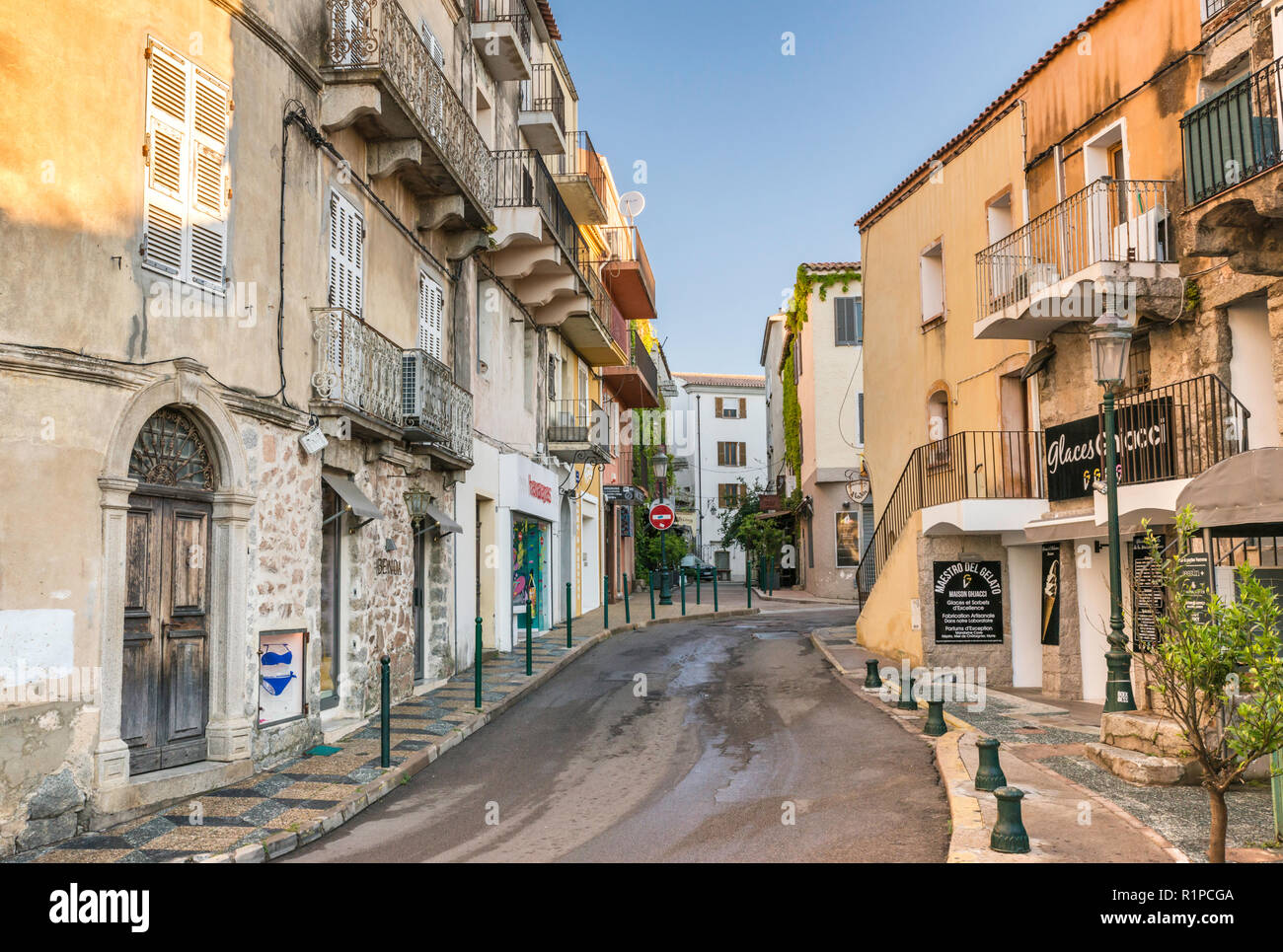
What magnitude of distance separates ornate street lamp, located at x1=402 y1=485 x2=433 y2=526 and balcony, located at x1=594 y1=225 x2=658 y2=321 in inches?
559

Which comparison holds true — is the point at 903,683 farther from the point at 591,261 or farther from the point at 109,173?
the point at 591,261

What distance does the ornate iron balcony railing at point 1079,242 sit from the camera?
12.8m

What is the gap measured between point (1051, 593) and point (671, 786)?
340 inches

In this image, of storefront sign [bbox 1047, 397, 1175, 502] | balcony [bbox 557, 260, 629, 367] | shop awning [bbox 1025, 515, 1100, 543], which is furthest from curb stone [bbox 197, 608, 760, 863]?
balcony [bbox 557, 260, 629, 367]

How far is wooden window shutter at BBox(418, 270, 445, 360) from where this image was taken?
15227 mm

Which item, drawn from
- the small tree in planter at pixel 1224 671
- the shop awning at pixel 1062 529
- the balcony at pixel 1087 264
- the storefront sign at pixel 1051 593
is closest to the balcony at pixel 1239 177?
the balcony at pixel 1087 264

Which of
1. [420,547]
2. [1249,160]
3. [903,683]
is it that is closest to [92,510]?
[420,547]

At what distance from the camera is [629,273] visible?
98.2ft

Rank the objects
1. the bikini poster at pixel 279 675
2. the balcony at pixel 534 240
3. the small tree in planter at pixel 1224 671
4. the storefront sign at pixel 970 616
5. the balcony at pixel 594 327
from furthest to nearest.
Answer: the balcony at pixel 594 327 < the balcony at pixel 534 240 < the storefront sign at pixel 970 616 < the bikini poster at pixel 279 675 < the small tree in planter at pixel 1224 671

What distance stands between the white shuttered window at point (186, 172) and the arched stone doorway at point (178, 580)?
0.98m

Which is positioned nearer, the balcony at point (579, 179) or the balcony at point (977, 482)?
the balcony at point (977, 482)

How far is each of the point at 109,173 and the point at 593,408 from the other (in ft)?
73.4

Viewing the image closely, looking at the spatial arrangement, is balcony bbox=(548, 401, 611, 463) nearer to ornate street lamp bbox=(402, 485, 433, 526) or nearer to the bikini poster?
ornate street lamp bbox=(402, 485, 433, 526)

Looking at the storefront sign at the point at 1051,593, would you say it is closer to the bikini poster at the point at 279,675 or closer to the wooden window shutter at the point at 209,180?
the bikini poster at the point at 279,675
